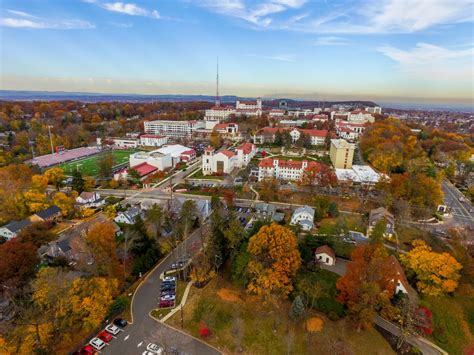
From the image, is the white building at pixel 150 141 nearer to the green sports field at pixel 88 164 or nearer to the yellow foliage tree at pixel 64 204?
the green sports field at pixel 88 164

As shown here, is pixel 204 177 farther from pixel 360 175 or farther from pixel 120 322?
pixel 120 322

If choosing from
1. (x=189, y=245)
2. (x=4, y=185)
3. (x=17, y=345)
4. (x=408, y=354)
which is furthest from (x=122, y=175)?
(x=408, y=354)

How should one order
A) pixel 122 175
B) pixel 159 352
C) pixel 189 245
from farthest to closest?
pixel 122 175 → pixel 189 245 → pixel 159 352

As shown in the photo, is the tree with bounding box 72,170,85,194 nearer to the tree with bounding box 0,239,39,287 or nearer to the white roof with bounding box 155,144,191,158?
the white roof with bounding box 155,144,191,158

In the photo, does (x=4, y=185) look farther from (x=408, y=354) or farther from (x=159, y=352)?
(x=408, y=354)

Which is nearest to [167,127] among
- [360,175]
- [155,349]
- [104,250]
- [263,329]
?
[360,175]

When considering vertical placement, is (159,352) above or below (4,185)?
below

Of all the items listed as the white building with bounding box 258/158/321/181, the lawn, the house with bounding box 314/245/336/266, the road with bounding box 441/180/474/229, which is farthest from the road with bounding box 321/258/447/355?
the white building with bounding box 258/158/321/181
